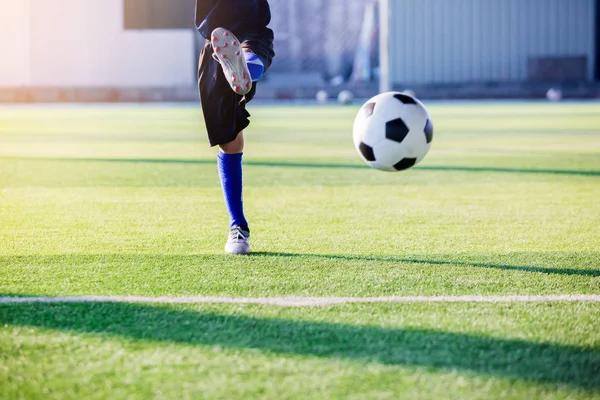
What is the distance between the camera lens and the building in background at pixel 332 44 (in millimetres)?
38594

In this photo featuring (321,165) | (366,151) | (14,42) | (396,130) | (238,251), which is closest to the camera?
(238,251)

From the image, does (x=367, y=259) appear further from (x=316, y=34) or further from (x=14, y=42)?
(x=316, y=34)

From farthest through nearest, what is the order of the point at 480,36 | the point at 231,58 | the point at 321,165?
the point at 480,36, the point at 321,165, the point at 231,58

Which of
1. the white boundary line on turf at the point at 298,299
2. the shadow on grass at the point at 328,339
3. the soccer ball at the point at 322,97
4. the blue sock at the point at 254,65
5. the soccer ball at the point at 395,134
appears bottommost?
the soccer ball at the point at 322,97

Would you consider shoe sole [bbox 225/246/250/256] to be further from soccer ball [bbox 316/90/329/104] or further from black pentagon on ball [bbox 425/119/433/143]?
soccer ball [bbox 316/90/329/104]

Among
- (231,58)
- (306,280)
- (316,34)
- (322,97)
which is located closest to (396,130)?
(231,58)

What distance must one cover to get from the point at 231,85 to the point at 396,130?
109 centimetres

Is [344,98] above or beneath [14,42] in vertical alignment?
beneath

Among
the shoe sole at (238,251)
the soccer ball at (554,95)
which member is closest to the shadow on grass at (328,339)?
the shoe sole at (238,251)

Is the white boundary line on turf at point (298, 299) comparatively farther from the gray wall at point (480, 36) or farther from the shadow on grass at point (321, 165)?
the gray wall at point (480, 36)

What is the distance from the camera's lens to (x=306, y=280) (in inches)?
127

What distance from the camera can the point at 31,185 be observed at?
682cm

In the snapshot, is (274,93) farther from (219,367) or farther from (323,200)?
(219,367)

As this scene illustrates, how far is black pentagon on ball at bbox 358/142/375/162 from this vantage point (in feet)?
14.7
